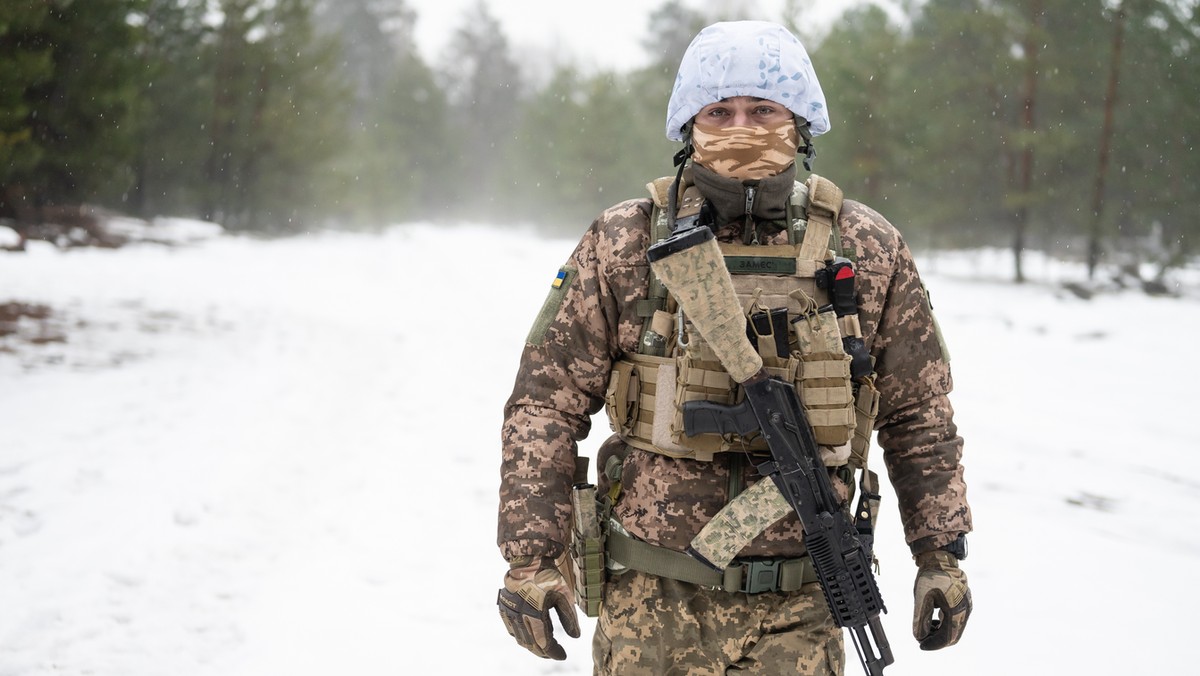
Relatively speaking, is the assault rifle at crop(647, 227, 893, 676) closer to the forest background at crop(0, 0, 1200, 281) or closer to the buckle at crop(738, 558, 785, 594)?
the buckle at crop(738, 558, 785, 594)

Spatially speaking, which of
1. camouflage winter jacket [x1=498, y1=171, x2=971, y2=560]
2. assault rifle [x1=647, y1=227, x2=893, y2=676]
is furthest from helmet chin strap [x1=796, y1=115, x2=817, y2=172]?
assault rifle [x1=647, y1=227, x2=893, y2=676]

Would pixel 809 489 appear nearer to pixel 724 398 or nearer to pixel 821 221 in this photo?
pixel 724 398

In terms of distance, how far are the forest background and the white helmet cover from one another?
30.6 ft

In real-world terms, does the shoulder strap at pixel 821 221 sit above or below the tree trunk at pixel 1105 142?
below

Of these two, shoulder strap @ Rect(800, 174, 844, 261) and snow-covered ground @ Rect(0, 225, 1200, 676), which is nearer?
shoulder strap @ Rect(800, 174, 844, 261)

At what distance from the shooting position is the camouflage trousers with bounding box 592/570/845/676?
6.89 ft

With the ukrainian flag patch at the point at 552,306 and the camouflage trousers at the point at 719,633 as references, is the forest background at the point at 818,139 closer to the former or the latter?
the ukrainian flag patch at the point at 552,306

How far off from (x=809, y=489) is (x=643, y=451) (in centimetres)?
43

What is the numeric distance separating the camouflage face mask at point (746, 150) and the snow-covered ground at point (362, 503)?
7.80 feet

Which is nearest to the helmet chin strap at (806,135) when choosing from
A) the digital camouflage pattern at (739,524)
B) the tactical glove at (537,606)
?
the digital camouflage pattern at (739,524)

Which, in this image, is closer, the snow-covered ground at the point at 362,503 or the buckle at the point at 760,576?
the buckle at the point at 760,576

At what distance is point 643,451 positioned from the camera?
223 cm

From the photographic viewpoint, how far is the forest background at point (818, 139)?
14.1 meters

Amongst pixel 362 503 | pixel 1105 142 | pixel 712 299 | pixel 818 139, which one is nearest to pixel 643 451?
pixel 712 299
